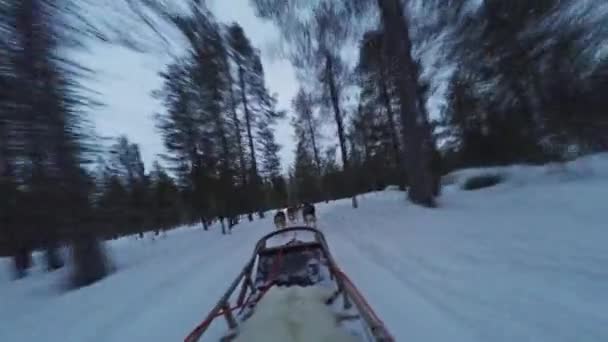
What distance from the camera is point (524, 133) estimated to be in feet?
32.9

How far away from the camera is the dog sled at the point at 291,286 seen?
2719 millimetres

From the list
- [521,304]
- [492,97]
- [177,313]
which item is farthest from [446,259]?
[492,97]

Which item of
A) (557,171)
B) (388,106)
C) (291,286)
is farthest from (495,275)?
(388,106)

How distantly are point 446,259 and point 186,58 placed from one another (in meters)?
4.07

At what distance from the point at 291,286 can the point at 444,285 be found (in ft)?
5.63

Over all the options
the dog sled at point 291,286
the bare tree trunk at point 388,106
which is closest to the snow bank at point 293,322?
the dog sled at point 291,286

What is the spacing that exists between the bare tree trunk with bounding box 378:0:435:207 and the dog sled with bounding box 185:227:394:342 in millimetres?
6208

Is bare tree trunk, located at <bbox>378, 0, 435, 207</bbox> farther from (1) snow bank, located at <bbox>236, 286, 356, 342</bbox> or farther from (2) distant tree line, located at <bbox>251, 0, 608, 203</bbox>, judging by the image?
(1) snow bank, located at <bbox>236, 286, 356, 342</bbox>

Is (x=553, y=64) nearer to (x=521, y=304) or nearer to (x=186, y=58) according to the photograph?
(x=521, y=304)

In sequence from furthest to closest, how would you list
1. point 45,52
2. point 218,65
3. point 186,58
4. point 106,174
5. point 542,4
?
point 542,4 → point 218,65 → point 186,58 → point 106,174 → point 45,52

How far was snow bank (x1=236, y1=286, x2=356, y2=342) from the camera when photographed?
6.98 ft

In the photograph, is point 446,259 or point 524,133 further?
point 524,133

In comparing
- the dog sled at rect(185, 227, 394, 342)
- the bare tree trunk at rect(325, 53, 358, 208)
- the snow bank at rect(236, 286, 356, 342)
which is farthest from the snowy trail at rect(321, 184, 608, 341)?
the bare tree trunk at rect(325, 53, 358, 208)

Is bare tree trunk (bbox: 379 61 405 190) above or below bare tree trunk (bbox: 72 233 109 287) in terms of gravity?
above
